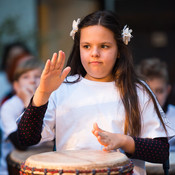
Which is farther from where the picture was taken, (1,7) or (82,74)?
(1,7)

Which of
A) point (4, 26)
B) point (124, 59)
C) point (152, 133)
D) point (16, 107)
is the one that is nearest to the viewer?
point (152, 133)

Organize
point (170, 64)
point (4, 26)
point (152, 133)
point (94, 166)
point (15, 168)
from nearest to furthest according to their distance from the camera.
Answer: point (94, 166) → point (152, 133) → point (15, 168) → point (4, 26) → point (170, 64)

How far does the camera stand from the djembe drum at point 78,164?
5.98ft

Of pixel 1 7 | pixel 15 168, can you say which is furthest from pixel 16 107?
pixel 1 7

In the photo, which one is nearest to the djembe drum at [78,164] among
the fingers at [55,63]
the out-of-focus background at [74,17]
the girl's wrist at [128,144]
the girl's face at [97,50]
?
the girl's wrist at [128,144]

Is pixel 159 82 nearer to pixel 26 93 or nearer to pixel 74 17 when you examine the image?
pixel 26 93

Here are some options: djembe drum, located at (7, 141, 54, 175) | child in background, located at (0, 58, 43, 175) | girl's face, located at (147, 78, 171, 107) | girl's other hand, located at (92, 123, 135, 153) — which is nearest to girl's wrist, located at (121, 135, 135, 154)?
girl's other hand, located at (92, 123, 135, 153)

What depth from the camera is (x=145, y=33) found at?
6.77 meters

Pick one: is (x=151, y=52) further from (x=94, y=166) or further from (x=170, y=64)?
(x=94, y=166)

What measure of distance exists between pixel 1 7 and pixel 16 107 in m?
3.22

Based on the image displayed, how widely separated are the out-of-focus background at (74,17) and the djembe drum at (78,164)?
4618mm

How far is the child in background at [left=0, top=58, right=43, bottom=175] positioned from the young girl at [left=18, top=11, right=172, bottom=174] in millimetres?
984

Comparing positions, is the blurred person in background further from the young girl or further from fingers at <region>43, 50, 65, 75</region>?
fingers at <region>43, 50, 65, 75</region>

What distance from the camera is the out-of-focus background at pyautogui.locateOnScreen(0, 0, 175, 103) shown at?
21.4ft
